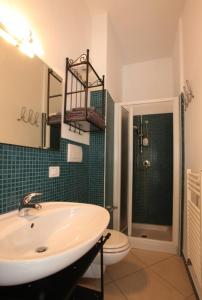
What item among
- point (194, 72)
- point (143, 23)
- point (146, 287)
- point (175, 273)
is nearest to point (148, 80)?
point (143, 23)

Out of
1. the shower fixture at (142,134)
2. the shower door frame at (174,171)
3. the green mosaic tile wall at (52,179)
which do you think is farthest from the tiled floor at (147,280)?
the shower fixture at (142,134)

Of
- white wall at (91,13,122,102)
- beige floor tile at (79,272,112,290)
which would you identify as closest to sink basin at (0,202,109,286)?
beige floor tile at (79,272,112,290)

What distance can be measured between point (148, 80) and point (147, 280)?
2737 mm

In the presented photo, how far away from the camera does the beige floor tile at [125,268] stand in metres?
1.80

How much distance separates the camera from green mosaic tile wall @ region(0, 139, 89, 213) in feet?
3.34

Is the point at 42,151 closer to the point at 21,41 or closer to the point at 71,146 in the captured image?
the point at 71,146

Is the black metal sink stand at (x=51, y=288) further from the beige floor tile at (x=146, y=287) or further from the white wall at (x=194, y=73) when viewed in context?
the white wall at (x=194, y=73)

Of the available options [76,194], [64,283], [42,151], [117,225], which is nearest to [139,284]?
[117,225]

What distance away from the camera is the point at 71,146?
173 cm

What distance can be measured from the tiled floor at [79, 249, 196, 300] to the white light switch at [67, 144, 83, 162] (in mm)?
1061

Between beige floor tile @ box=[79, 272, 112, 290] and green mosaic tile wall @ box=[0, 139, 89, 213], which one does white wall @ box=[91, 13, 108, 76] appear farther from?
beige floor tile @ box=[79, 272, 112, 290]

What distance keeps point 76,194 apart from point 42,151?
2.26ft

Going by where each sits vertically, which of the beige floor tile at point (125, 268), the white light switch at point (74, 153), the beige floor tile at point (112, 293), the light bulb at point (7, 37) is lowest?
the beige floor tile at point (125, 268)

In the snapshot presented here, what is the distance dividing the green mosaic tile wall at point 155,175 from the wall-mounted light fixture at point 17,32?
2206 millimetres
